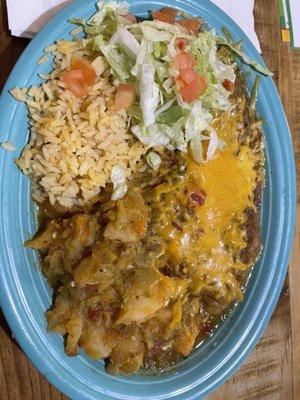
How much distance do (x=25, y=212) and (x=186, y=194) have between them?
0.51m

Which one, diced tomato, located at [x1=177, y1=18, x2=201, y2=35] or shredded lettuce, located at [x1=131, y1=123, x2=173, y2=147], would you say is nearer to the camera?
shredded lettuce, located at [x1=131, y1=123, x2=173, y2=147]

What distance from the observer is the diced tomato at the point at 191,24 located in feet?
6.08

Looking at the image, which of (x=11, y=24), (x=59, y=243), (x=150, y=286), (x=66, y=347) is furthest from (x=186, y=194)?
(x=11, y=24)

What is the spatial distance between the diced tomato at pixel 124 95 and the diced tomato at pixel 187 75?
16cm

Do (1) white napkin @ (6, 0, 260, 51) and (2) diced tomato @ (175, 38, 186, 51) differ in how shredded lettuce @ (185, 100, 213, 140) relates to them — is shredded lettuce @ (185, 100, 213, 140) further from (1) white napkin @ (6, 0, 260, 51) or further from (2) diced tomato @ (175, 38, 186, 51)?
(1) white napkin @ (6, 0, 260, 51)

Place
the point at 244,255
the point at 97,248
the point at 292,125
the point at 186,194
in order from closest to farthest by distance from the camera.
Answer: the point at 97,248 → the point at 186,194 → the point at 244,255 → the point at 292,125

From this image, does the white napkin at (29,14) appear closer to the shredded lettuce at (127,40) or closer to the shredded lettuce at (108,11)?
the shredded lettuce at (108,11)

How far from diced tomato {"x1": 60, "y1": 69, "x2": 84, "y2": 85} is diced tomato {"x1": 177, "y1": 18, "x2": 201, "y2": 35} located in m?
0.42

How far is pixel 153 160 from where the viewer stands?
5.87 feet

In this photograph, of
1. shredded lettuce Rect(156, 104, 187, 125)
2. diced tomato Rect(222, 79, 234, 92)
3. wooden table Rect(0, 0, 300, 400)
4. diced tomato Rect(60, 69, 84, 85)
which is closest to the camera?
diced tomato Rect(60, 69, 84, 85)

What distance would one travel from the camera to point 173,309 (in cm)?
177

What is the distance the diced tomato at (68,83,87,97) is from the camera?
5.51 feet

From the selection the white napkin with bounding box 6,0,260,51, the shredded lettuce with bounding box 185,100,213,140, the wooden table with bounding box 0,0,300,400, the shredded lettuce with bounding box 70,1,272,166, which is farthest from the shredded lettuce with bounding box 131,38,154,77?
the wooden table with bounding box 0,0,300,400

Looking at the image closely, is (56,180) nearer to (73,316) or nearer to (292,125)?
(73,316)
